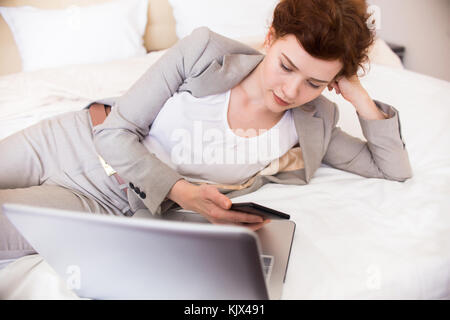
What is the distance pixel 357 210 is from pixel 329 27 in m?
0.47

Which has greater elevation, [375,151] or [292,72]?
[292,72]

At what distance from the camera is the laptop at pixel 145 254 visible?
46 cm

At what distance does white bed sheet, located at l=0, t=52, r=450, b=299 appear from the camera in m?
0.77

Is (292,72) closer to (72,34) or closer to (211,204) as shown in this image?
(211,204)

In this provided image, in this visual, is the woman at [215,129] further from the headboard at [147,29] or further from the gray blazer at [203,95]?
the headboard at [147,29]

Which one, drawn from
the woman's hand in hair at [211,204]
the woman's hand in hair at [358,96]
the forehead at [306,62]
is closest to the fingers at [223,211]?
the woman's hand in hair at [211,204]

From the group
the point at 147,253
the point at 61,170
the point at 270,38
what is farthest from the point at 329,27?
the point at 61,170

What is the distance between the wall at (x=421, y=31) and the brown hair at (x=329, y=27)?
1.47m

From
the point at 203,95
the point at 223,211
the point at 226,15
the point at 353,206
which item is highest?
the point at 226,15

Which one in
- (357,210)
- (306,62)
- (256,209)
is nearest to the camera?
(256,209)

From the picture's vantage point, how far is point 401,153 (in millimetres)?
1135

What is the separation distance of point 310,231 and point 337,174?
0.36m

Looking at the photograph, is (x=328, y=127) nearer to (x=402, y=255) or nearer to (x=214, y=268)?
(x=402, y=255)

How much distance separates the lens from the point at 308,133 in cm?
113
